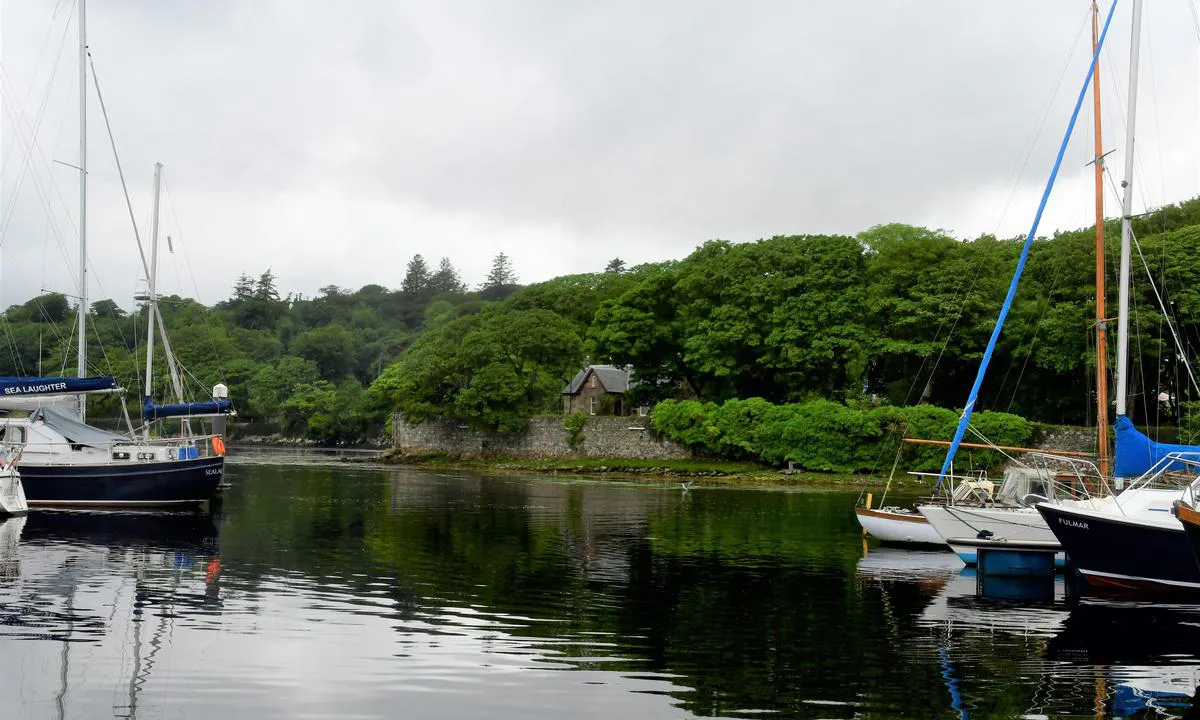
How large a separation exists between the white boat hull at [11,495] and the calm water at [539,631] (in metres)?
3.07

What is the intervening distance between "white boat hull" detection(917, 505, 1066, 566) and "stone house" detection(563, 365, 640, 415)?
2277 inches

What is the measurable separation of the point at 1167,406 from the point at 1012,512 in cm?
3919

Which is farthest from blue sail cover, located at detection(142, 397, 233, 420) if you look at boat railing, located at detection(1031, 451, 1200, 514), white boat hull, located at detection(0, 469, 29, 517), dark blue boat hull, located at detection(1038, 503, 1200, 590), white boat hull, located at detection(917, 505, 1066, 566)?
dark blue boat hull, located at detection(1038, 503, 1200, 590)

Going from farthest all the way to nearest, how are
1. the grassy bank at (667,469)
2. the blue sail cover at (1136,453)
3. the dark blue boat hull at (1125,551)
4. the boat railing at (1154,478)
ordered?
the grassy bank at (667,469)
the blue sail cover at (1136,453)
the boat railing at (1154,478)
the dark blue boat hull at (1125,551)

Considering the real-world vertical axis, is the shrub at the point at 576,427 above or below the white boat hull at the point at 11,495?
above

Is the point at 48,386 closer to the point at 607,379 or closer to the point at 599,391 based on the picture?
the point at 599,391

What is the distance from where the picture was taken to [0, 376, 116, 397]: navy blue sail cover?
36688mm

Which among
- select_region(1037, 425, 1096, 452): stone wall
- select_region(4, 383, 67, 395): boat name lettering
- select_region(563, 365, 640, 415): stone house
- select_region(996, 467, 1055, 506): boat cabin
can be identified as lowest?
select_region(996, 467, 1055, 506): boat cabin

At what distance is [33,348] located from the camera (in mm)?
99875

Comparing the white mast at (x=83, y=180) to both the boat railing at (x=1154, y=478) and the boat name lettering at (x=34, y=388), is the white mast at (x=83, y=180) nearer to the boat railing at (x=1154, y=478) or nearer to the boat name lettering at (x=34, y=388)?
the boat name lettering at (x=34, y=388)

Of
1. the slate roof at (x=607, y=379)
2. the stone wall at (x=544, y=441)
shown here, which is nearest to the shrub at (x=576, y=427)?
the stone wall at (x=544, y=441)

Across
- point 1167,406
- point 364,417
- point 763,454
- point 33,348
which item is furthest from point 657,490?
point 33,348

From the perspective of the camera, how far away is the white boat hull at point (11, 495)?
34.9m

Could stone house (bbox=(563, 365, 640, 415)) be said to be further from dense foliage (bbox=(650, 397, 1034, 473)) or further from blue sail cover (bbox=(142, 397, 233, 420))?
blue sail cover (bbox=(142, 397, 233, 420))
